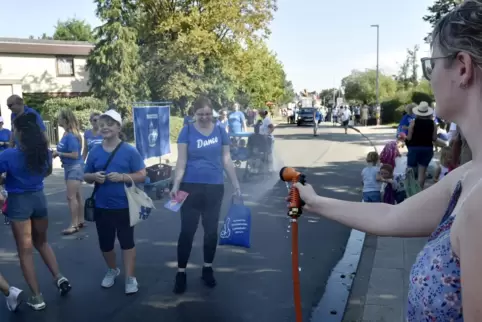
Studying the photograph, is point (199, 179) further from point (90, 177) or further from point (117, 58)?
point (117, 58)

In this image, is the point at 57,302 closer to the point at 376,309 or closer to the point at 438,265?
the point at 376,309

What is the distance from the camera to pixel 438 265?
1182mm

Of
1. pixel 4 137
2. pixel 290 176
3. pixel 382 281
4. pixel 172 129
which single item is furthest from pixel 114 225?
pixel 172 129

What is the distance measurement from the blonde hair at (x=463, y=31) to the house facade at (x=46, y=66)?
111 feet

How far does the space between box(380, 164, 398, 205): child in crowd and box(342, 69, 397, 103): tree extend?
50.9 meters

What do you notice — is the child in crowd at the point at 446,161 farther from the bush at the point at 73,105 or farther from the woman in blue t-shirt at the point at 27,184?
the bush at the point at 73,105

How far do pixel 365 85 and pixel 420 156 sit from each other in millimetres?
54031

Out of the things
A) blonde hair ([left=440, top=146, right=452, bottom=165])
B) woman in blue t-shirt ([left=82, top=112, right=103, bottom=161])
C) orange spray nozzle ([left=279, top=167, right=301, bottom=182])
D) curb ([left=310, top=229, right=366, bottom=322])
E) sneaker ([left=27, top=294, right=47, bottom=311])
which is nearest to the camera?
orange spray nozzle ([left=279, top=167, right=301, bottom=182])

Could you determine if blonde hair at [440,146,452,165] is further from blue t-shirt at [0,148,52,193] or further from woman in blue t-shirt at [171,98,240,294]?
blue t-shirt at [0,148,52,193]

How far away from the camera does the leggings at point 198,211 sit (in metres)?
4.50

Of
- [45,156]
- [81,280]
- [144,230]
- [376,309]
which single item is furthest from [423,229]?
[144,230]

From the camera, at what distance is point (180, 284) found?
14.9 ft

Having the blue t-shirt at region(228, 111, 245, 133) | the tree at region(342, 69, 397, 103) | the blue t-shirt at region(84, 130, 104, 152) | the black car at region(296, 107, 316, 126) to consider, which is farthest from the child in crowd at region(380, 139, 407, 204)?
→ the tree at region(342, 69, 397, 103)

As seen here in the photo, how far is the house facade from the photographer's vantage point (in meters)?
32.4
